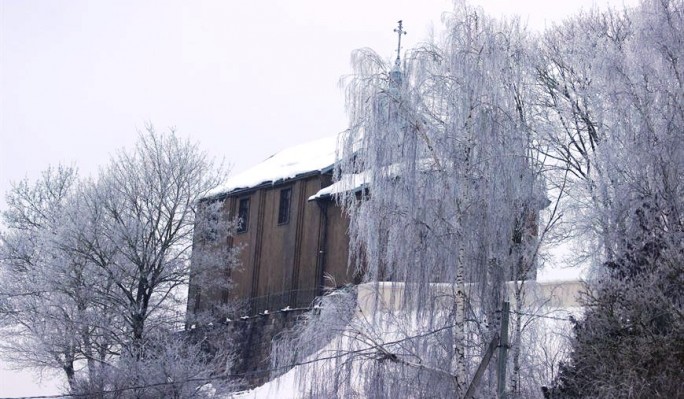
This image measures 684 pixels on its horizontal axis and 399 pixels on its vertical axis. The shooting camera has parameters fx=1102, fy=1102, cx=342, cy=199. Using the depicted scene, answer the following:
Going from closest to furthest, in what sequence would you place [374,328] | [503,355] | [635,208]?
[503,355], [374,328], [635,208]

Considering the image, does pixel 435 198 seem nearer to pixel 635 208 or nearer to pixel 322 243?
pixel 635 208

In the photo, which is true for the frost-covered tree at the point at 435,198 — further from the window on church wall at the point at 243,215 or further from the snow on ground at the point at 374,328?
the window on church wall at the point at 243,215

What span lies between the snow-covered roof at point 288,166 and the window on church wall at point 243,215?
67 centimetres

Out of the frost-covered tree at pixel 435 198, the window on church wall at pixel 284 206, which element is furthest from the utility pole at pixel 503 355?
the window on church wall at pixel 284 206

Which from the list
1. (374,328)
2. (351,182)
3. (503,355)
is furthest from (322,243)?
(503,355)

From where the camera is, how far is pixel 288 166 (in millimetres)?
41844

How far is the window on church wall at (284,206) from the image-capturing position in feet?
130

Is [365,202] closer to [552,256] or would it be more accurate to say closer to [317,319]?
[317,319]

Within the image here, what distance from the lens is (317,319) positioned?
67.6 feet

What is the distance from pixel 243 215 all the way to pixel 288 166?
2563mm

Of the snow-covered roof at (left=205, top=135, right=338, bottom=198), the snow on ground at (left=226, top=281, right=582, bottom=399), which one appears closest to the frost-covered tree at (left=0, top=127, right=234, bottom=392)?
the snow-covered roof at (left=205, top=135, right=338, bottom=198)

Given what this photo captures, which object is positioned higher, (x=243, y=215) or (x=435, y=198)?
(x=243, y=215)

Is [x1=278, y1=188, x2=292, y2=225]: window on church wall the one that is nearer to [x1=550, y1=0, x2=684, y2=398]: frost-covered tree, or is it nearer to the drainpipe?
the drainpipe

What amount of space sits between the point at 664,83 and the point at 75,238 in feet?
60.9
